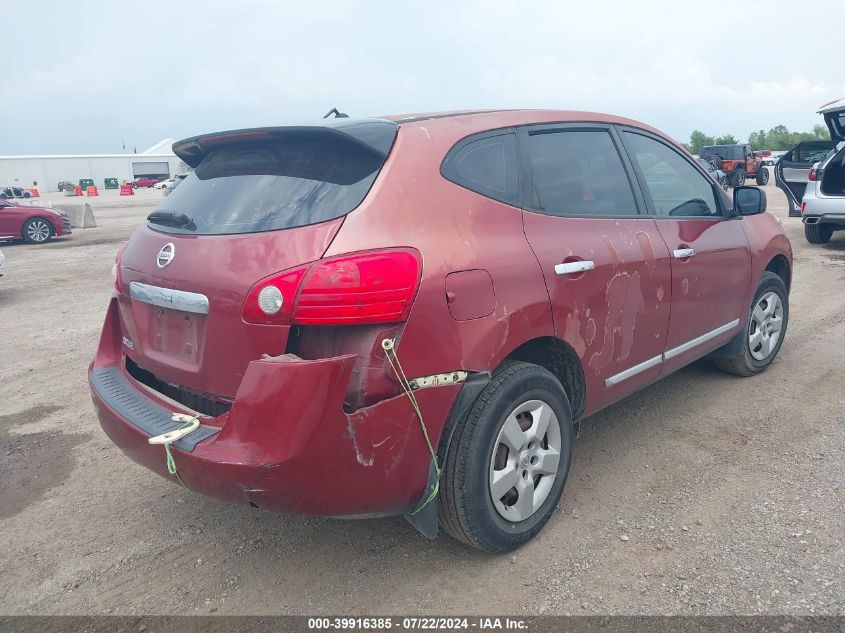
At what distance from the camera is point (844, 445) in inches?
140

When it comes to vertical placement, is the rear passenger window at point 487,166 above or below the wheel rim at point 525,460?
above

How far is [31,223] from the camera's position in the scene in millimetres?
15258

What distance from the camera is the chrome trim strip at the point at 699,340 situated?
3626mm

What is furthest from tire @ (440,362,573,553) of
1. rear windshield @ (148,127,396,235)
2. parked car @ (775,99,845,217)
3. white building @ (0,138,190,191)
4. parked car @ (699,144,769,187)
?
white building @ (0,138,190,191)

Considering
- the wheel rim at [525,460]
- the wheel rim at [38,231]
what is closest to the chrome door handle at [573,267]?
the wheel rim at [525,460]

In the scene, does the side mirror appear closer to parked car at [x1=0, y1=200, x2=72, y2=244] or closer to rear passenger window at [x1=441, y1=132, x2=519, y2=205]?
rear passenger window at [x1=441, y1=132, x2=519, y2=205]

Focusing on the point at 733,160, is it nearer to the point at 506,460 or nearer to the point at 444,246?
the point at 506,460

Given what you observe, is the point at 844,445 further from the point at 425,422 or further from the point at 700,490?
the point at 425,422

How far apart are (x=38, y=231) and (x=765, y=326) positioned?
15.8m

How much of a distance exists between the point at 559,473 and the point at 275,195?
169cm

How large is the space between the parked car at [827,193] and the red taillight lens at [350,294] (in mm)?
9635

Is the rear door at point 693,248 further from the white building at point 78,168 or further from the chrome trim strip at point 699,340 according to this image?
the white building at point 78,168

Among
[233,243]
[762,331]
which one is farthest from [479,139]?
[762,331]

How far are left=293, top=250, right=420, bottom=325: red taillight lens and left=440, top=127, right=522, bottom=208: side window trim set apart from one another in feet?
1.85
